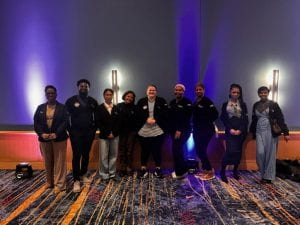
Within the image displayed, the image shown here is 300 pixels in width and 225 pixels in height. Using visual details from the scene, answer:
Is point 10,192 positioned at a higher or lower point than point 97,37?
lower

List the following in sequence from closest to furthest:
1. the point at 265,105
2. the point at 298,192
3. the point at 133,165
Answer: the point at 298,192 → the point at 265,105 → the point at 133,165

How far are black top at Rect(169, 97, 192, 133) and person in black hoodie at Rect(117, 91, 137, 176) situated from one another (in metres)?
0.59

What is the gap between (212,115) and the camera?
439cm

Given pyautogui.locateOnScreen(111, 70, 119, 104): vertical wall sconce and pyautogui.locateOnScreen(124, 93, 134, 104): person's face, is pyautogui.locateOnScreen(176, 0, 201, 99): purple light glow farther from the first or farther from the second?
pyautogui.locateOnScreen(111, 70, 119, 104): vertical wall sconce

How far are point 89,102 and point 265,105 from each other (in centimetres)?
260

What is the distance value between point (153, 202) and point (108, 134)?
1247 mm

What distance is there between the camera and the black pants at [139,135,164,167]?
4.48 metres

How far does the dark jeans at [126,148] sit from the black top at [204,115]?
1.03 metres

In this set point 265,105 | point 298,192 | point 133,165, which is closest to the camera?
point 298,192

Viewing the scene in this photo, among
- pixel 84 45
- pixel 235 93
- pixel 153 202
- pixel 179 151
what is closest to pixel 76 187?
pixel 153 202

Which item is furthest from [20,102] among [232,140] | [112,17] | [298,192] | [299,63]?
[299,63]

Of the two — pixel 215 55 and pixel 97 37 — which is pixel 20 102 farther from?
pixel 215 55

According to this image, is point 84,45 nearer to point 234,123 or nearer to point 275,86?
point 234,123

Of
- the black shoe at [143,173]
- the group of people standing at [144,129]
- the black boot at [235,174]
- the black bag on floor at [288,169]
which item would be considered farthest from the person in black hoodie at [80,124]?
the black bag on floor at [288,169]
